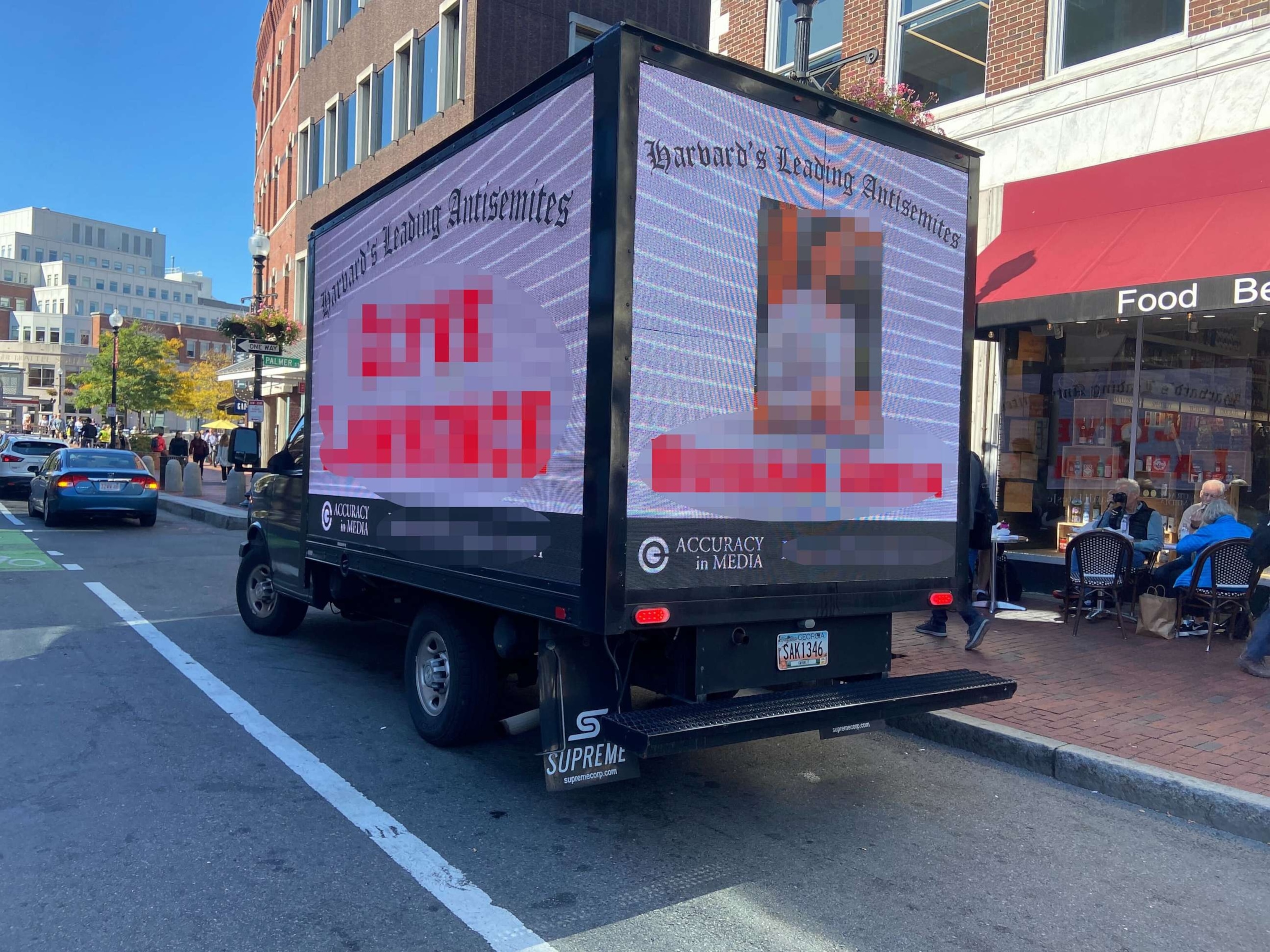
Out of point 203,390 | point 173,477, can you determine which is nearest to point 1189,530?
point 173,477

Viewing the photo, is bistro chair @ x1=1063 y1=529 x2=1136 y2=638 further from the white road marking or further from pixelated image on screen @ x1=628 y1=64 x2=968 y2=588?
the white road marking

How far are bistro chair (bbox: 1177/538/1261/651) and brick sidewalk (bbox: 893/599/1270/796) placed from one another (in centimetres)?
32

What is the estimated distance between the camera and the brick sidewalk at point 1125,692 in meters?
5.23

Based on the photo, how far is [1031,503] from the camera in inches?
437

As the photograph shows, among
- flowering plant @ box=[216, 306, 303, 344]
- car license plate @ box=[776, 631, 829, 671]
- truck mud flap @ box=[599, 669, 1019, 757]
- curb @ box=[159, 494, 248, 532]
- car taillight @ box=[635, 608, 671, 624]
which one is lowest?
curb @ box=[159, 494, 248, 532]

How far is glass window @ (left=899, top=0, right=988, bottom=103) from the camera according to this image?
1173 cm

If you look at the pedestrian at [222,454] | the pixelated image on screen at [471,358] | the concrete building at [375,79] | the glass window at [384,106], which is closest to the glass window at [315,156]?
the concrete building at [375,79]

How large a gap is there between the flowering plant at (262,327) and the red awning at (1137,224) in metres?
15.2

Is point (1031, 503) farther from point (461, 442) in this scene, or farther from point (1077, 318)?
point (461, 442)

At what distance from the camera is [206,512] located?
19.8m

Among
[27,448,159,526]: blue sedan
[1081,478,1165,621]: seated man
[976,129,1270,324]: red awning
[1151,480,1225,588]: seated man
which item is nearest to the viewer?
[976,129,1270,324]: red awning

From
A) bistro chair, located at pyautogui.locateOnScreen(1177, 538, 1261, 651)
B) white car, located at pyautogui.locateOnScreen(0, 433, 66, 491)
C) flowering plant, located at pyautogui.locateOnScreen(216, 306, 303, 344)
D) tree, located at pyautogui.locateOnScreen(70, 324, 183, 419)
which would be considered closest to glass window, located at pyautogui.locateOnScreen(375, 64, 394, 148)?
flowering plant, located at pyautogui.locateOnScreen(216, 306, 303, 344)

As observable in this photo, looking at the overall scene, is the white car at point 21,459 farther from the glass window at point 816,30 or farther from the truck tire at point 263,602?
the glass window at point 816,30

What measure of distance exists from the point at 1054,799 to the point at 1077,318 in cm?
542
